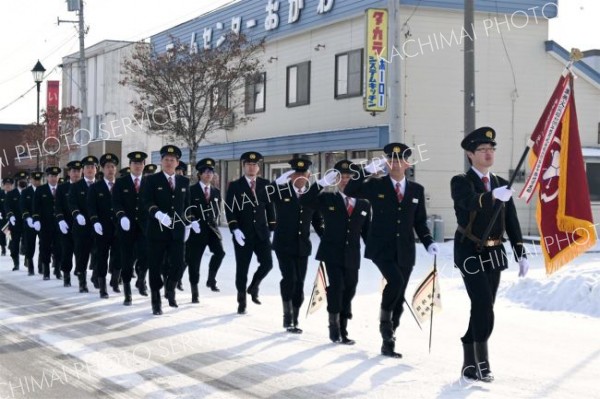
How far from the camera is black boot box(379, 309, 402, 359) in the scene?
8.30 m

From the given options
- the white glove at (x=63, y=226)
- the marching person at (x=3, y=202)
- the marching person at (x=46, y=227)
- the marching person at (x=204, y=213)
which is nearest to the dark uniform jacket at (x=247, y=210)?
the marching person at (x=204, y=213)

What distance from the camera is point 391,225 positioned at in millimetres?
8453

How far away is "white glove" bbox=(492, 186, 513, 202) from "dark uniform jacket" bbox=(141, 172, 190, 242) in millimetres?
5264

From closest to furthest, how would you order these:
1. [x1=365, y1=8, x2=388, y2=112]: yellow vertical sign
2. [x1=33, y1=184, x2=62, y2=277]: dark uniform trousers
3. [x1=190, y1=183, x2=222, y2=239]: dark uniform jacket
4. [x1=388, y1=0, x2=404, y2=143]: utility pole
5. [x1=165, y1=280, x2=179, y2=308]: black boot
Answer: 1. [x1=165, y1=280, x2=179, y2=308]: black boot
2. [x1=190, y1=183, x2=222, y2=239]: dark uniform jacket
3. [x1=33, y1=184, x2=62, y2=277]: dark uniform trousers
4. [x1=388, y1=0, x2=404, y2=143]: utility pole
5. [x1=365, y1=8, x2=388, y2=112]: yellow vertical sign

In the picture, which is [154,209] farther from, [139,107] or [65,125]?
[65,125]

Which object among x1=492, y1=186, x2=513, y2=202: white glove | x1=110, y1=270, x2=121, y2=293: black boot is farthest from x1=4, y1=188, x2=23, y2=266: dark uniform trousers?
x1=492, y1=186, x2=513, y2=202: white glove

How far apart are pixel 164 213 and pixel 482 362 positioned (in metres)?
5.09

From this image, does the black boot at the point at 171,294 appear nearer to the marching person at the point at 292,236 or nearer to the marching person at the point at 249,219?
the marching person at the point at 249,219

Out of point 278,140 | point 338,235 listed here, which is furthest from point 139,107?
point 338,235

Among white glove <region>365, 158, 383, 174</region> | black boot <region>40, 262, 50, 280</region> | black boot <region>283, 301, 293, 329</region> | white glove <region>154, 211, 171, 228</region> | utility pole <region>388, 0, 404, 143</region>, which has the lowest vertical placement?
black boot <region>40, 262, 50, 280</region>

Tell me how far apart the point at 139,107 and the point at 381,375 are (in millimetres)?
20285

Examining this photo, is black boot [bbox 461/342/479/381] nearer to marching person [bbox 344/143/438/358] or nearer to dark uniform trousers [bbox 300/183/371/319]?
marching person [bbox 344/143/438/358]

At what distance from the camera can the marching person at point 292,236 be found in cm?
988

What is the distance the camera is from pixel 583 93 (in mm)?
27219
